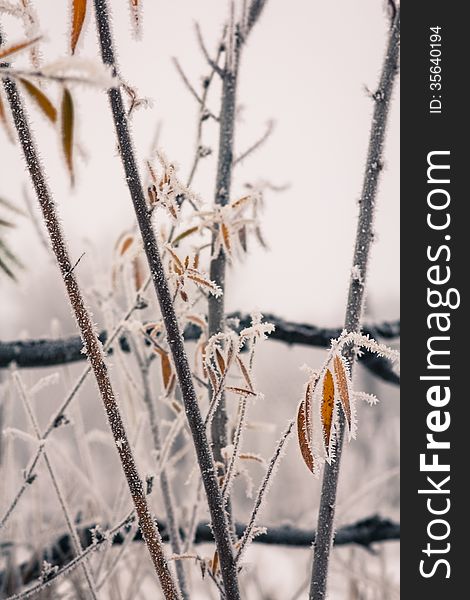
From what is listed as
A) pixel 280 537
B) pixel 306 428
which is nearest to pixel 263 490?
pixel 306 428

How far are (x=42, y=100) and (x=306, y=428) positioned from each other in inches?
13.3

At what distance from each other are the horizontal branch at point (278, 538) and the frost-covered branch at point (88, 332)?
56 cm

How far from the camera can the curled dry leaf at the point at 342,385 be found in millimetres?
536

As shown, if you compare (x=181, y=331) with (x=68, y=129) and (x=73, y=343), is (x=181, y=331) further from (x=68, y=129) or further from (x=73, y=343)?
(x=73, y=343)

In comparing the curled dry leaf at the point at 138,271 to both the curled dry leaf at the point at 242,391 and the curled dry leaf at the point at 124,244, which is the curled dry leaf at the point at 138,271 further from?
the curled dry leaf at the point at 242,391

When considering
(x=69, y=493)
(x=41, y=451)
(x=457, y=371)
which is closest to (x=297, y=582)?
(x=69, y=493)

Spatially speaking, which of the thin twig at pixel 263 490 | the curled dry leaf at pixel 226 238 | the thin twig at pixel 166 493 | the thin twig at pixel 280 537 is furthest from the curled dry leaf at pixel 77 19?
the thin twig at pixel 280 537

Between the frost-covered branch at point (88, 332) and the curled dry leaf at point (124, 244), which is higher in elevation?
the curled dry leaf at point (124, 244)

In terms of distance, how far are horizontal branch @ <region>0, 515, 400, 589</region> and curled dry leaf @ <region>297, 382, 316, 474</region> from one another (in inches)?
22.8

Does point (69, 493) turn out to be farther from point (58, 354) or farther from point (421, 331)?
point (421, 331)

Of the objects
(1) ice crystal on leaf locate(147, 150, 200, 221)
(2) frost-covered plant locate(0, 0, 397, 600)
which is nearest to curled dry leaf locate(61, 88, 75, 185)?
(2) frost-covered plant locate(0, 0, 397, 600)

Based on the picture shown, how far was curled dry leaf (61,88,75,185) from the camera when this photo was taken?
17.2 inches

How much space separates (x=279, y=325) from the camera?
1153mm

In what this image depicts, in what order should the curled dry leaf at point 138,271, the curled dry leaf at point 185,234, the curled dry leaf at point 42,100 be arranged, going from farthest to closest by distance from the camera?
the curled dry leaf at point 138,271
the curled dry leaf at point 185,234
the curled dry leaf at point 42,100
